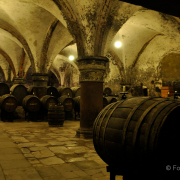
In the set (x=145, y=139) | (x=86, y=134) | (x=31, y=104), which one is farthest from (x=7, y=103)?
(x=145, y=139)

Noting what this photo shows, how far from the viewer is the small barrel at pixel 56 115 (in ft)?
24.5

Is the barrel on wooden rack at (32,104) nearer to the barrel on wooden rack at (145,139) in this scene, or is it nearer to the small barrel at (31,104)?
the small barrel at (31,104)

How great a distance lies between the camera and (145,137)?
6.10ft

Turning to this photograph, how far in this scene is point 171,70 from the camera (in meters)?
11.9

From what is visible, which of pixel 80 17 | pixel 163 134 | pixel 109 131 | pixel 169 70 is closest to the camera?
pixel 163 134

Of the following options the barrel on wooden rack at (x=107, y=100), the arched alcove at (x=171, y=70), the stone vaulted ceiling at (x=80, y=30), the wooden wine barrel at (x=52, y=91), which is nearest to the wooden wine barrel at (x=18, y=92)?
the wooden wine barrel at (x=52, y=91)

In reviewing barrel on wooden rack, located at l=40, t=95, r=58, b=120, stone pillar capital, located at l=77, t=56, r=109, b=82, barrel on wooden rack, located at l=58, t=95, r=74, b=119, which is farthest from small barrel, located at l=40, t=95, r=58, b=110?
stone pillar capital, located at l=77, t=56, r=109, b=82

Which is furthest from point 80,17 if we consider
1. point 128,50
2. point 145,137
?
point 128,50

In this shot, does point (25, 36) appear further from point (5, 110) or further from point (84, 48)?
point (84, 48)

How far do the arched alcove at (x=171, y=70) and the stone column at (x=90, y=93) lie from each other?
7085mm

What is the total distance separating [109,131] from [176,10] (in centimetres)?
137

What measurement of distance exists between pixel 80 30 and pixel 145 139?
474cm

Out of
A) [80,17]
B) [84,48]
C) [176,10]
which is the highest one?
[80,17]

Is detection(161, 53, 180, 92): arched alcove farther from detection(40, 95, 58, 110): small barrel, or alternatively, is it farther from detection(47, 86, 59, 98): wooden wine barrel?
detection(40, 95, 58, 110): small barrel
